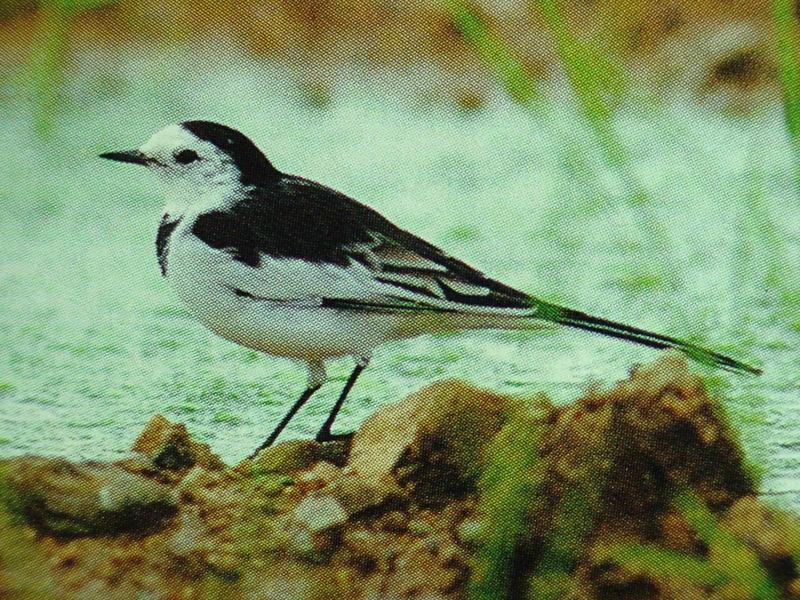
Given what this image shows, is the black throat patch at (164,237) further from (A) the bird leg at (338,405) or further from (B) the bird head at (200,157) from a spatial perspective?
(A) the bird leg at (338,405)

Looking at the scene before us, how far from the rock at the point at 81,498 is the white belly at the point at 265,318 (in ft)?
0.52

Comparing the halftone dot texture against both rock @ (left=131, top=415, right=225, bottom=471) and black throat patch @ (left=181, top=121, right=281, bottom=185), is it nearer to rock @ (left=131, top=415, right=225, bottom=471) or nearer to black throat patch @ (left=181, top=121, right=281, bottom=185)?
rock @ (left=131, top=415, right=225, bottom=471)

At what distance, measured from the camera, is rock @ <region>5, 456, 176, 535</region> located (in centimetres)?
92

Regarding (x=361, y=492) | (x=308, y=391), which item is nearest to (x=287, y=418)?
(x=308, y=391)

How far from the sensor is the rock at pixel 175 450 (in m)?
1.00

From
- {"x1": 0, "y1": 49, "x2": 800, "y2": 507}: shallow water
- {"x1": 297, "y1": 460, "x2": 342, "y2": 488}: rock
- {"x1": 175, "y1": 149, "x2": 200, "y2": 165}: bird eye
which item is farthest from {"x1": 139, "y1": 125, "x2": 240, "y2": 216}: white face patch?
{"x1": 297, "y1": 460, "x2": 342, "y2": 488}: rock

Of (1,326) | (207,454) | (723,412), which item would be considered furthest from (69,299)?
(723,412)

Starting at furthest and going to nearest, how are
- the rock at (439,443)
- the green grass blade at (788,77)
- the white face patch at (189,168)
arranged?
the white face patch at (189,168) → the rock at (439,443) → the green grass blade at (788,77)

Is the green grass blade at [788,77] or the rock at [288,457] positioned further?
the rock at [288,457]

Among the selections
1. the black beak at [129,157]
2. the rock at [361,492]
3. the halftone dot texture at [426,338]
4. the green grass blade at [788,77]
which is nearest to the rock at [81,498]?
the halftone dot texture at [426,338]

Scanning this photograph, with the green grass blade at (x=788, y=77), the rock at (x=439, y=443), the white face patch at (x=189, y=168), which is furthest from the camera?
the white face patch at (x=189, y=168)

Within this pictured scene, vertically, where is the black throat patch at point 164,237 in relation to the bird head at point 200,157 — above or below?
below

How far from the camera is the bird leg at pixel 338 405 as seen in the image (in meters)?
1.09

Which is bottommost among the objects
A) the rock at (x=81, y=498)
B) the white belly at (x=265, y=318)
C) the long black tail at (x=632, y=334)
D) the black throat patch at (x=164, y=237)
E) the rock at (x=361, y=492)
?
the rock at (x=81, y=498)
